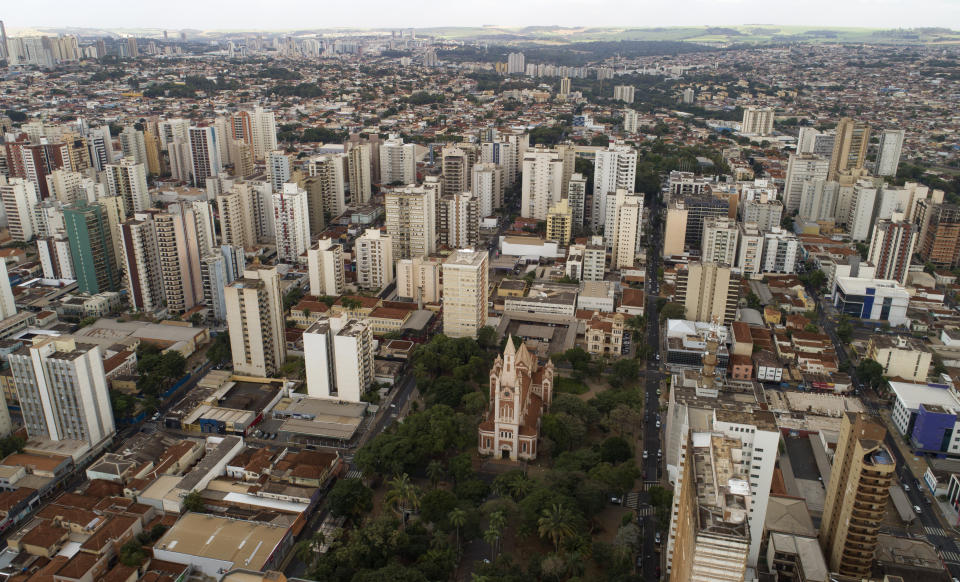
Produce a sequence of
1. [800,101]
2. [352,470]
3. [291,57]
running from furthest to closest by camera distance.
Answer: [291,57] < [800,101] < [352,470]

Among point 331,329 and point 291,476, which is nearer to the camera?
point 291,476

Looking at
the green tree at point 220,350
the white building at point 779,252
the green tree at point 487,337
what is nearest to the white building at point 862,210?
the white building at point 779,252

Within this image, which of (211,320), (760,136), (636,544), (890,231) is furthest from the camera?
(760,136)

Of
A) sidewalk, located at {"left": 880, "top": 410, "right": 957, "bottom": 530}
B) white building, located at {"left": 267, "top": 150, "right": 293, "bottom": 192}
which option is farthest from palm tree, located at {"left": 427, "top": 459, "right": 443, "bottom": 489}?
white building, located at {"left": 267, "top": 150, "right": 293, "bottom": 192}

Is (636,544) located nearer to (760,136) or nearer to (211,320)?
(211,320)

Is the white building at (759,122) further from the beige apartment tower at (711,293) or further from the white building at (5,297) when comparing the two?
the white building at (5,297)

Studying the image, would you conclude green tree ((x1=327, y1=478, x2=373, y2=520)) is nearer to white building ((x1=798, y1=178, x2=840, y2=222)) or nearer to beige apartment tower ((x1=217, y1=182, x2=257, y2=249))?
beige apartment tower ((x1=217, y1=182, x2=257, y2=249))

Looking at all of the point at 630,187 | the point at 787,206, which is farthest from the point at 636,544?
the point at 787,206
